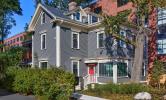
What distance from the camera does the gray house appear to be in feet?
97.2

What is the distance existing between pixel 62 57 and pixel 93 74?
4.14 metres

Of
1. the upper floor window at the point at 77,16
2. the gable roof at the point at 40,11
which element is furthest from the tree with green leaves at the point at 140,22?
the upper floor window at the point at 77,16

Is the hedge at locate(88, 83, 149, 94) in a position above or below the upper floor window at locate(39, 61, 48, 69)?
below

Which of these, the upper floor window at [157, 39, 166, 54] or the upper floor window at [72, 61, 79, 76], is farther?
the upper floor window at [157, 39, 166, 54]

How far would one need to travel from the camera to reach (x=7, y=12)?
5069cm

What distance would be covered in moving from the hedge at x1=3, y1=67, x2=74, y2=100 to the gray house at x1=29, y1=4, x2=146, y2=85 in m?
7.56

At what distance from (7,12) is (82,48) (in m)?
24.0

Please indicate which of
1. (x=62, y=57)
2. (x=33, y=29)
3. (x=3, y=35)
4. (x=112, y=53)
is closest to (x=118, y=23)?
(x=112, y=53)

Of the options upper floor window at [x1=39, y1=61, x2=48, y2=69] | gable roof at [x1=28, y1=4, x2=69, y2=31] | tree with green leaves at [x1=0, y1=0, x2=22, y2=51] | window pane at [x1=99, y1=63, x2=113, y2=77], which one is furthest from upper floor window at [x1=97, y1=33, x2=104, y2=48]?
tree with green leaves at [x1=0, y1=0, x2=22, y2=51]

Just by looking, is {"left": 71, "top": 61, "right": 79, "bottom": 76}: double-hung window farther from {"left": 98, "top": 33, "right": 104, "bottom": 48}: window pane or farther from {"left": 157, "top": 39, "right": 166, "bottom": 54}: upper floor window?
{"left": 157, "top": 39, "right": 166, "bottom": 54}: upper floor window

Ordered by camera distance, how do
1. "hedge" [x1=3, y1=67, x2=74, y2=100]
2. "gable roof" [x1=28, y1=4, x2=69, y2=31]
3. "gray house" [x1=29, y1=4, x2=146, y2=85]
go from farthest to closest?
"gable roof" [x1=28, y1=4, x2=69, y2=31], "gray house" [x1=29, y1=4, x2=146, y2=85], "hedge" [x1=3, y1=67, x2=74, y2=100]

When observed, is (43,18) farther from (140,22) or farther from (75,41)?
(140,22)

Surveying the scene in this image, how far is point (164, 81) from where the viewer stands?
30.2 meters

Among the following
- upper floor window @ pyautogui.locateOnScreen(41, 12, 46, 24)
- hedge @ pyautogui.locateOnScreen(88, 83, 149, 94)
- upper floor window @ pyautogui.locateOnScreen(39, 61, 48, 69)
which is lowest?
hedge @ pyautogui.locateOnScreen(88, 83, 149, 94)
